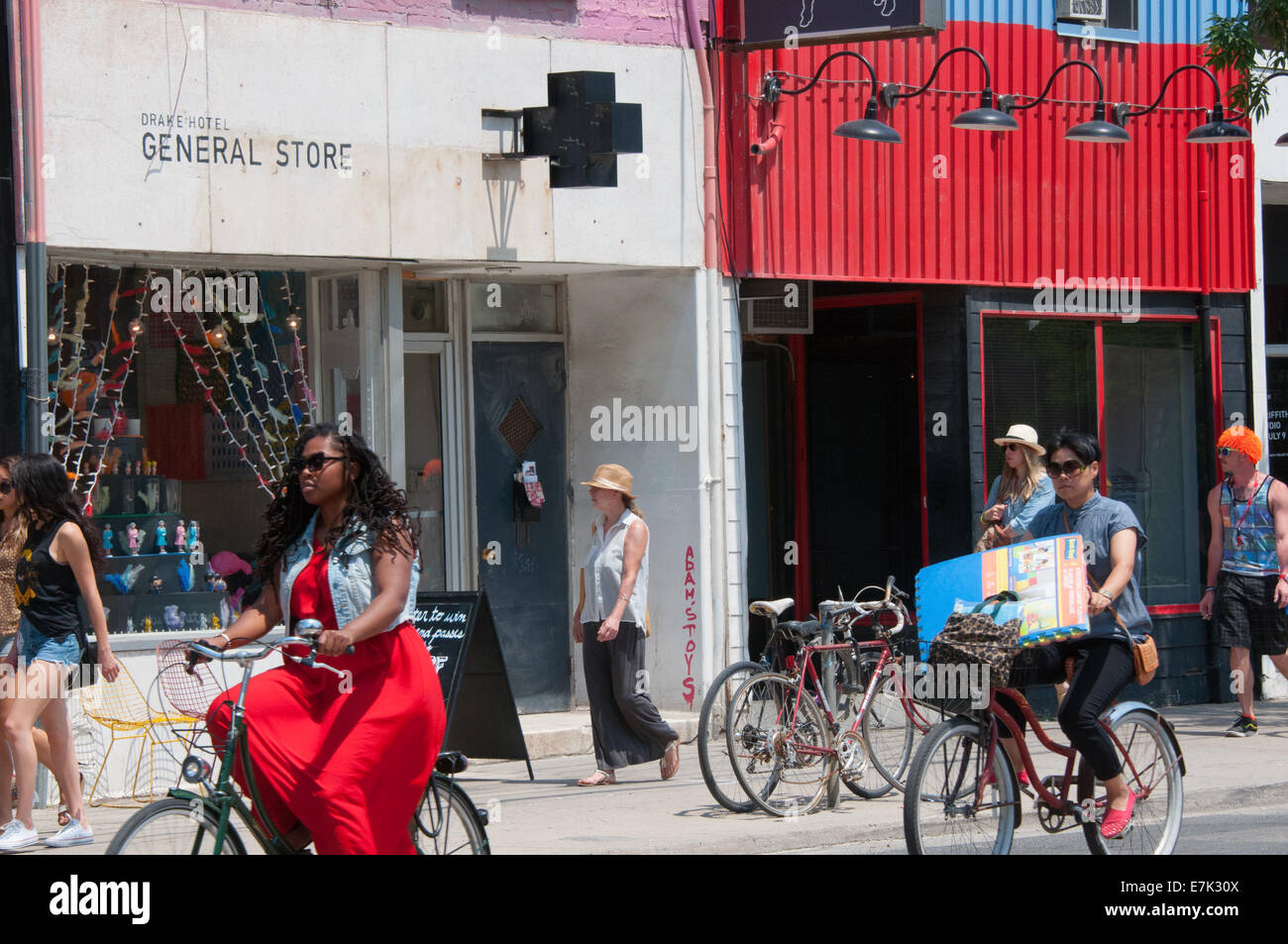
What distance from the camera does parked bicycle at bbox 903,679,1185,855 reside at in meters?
7.07

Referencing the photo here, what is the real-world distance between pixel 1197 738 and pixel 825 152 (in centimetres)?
471

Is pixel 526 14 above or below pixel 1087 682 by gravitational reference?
above

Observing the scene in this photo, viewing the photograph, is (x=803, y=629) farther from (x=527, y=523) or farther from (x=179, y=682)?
(x=179, y=682)

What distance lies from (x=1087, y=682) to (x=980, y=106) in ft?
21.3

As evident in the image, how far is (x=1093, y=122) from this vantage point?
481 inches

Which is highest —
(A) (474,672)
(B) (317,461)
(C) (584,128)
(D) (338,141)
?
(C) (584,128)

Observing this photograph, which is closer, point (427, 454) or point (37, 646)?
point (37, 646)

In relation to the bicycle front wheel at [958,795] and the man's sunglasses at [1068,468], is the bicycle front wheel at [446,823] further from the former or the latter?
the man's sunglasses at [1068,468]

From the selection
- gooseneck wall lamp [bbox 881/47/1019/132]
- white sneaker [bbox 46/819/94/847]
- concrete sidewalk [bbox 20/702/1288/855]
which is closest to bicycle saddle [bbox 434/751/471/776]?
concrete sidewalk [bbox 20/702/1288/855]

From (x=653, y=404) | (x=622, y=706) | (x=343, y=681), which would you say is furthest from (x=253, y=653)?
(x=653, y=404)

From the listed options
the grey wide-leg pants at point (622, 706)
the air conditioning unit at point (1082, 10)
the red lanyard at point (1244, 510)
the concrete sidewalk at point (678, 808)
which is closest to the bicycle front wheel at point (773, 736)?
the concrete sidewalk at point (678, 808)

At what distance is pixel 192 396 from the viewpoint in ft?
35.6

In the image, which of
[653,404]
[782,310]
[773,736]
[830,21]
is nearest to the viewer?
[773,736]
